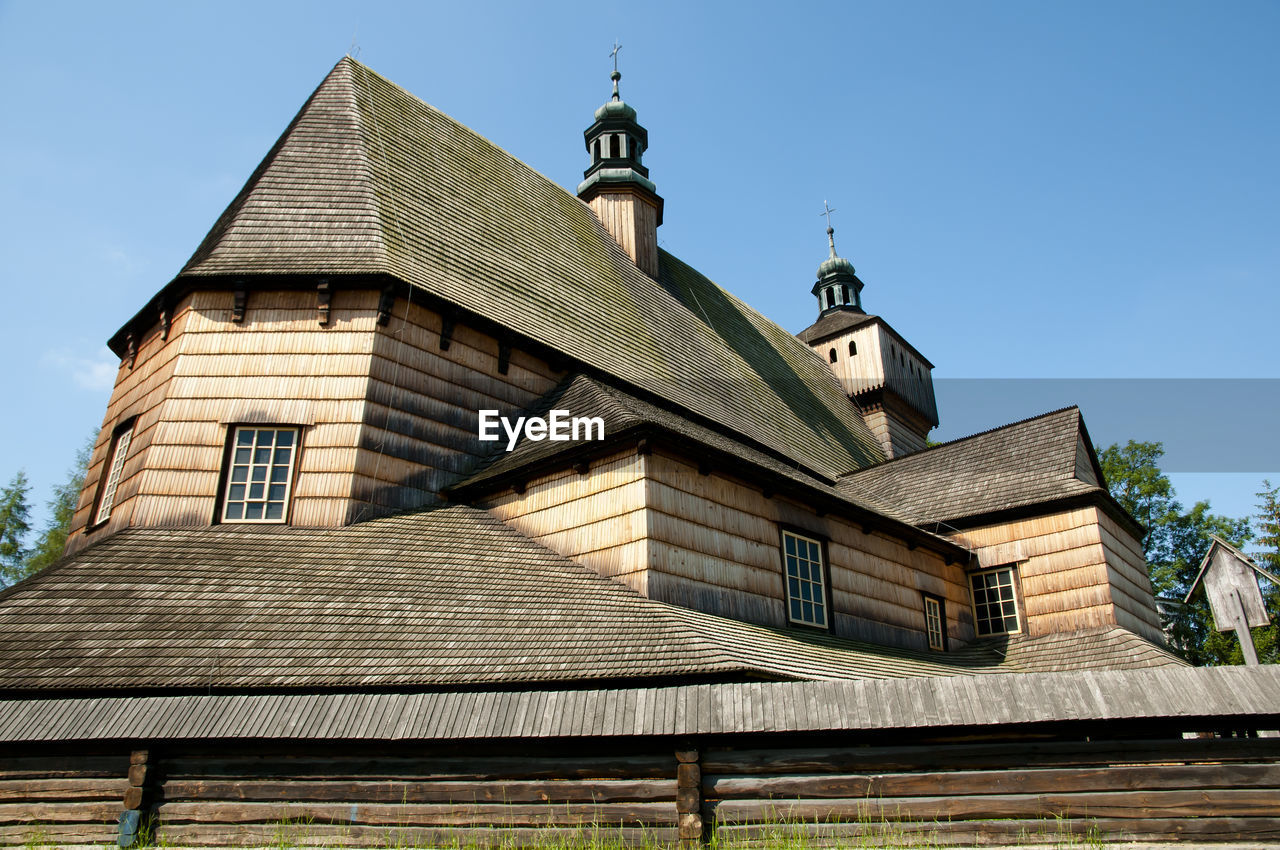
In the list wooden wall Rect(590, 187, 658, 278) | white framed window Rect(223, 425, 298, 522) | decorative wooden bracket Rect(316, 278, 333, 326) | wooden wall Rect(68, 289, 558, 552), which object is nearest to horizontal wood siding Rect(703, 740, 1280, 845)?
wooden wall Rect(68, 289, 558, 552)

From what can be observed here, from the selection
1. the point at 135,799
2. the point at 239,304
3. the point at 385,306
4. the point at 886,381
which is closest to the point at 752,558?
the point at 385,306

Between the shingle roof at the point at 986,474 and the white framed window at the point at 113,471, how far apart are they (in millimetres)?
12847

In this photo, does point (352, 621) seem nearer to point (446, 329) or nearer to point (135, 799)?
point (135, 799)

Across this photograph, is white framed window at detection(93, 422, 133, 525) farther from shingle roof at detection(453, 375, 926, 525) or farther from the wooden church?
shingle roof at detection(453, 375, 926, 525)

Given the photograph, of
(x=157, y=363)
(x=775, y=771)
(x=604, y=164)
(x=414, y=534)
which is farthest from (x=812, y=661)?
(x=604, y=164)

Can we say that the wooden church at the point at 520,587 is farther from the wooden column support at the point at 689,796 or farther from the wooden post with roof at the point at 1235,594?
the wooden post with roof at the point at 1235,594

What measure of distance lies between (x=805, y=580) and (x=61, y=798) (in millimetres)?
8759

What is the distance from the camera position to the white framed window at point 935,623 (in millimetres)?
14789

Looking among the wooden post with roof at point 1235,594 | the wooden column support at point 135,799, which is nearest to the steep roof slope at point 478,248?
the wooden column support at point 135,799

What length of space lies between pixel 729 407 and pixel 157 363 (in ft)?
32.8

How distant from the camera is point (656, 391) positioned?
14.7 meters

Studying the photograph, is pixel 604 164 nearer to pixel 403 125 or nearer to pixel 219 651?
pixel 403 125

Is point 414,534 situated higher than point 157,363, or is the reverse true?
point 157,363

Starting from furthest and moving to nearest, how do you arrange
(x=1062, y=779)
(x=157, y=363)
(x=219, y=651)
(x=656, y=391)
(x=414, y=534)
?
1. (x=656, y=391)
2. (x=157, y=363)
3. (x=414, y=534)
4. (x=219, y=651)
5. (x=1062, y=779)
